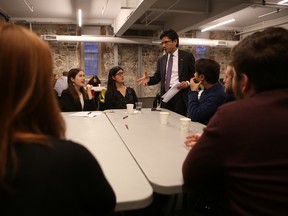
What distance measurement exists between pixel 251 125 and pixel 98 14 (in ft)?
25.7

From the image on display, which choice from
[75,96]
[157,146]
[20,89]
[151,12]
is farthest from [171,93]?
[151,12]

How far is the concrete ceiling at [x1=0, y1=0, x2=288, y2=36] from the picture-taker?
16.7ft

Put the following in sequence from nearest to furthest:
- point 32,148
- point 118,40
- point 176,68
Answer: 1. point 32,148
2. point 176,68
3. point 118,40

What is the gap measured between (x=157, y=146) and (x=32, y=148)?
0.98 m

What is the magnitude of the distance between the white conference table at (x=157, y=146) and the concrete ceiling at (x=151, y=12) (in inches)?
97.5

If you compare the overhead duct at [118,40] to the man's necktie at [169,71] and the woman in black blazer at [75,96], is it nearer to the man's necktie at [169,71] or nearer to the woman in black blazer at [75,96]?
the woman in black blazer at [75,96]

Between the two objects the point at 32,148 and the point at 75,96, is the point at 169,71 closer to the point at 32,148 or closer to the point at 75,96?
the point at 75,96

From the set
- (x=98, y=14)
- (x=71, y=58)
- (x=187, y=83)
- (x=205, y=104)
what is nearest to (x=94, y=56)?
(x=71, y=58)

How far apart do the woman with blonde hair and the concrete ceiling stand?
3626 millimetres

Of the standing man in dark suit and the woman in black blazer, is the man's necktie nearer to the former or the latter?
the standing man in dark suit

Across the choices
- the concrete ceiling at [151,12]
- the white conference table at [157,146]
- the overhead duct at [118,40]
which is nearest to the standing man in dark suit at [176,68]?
the white conference table at [157,146]

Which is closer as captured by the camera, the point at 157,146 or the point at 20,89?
the point at 20,89

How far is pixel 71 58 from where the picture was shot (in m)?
8.91

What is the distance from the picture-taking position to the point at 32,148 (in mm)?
686
